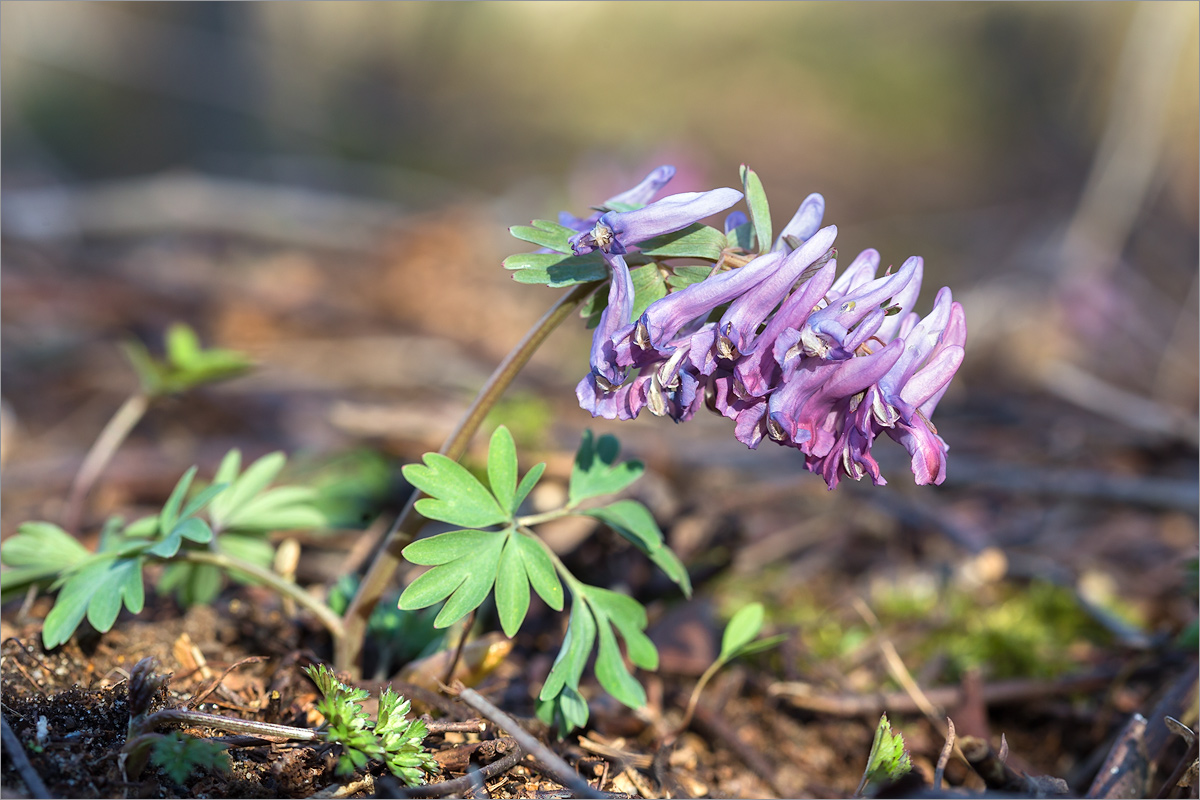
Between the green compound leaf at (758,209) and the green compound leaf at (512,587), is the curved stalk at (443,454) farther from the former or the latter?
the green compound leaf at (758,209)

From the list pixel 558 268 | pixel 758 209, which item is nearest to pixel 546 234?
pixel 558 268

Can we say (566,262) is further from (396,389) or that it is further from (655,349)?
(396,389)

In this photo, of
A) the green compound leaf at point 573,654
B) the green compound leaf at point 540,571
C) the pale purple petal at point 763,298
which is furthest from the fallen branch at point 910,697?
the pale purple petal at point 763,298

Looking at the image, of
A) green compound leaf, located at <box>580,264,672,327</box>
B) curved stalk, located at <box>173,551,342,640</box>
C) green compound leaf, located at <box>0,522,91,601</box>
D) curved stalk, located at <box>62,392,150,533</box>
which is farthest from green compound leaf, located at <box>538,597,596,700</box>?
curved stalk, located at <box>62,392,150,533</box>

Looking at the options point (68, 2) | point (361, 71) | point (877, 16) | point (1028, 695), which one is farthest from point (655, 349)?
point (877, 16)

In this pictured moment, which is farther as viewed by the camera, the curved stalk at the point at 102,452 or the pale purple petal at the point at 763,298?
the curved stalk at the point at 102,452

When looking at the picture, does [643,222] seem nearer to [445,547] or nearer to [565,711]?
[445,547]
